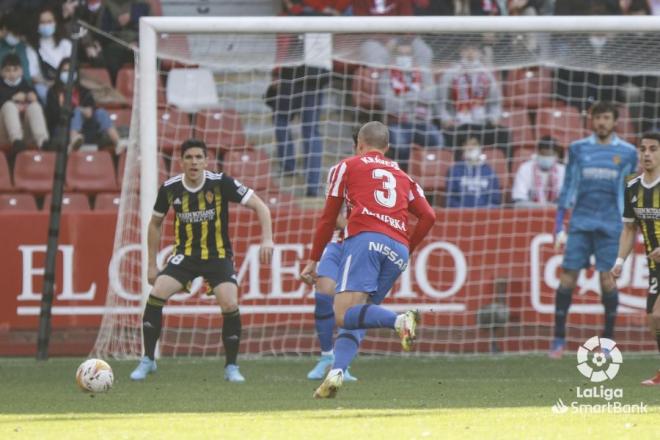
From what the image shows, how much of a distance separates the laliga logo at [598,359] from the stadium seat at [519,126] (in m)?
2.36

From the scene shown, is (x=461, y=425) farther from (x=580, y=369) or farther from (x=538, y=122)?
(x=538, y=122)

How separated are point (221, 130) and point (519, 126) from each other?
309cm

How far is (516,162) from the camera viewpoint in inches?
550

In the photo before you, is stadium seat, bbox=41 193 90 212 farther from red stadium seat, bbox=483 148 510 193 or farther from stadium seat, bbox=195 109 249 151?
red stadium seat, bbox=483 148 510 193

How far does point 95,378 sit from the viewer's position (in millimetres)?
9156

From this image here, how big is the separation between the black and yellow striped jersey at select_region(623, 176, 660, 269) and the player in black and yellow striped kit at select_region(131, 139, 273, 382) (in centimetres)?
276

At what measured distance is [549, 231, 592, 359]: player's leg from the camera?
39.6 feet

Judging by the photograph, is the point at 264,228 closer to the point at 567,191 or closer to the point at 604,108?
the point at 567,191

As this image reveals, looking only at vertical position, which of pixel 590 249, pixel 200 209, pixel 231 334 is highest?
pixel 200 209

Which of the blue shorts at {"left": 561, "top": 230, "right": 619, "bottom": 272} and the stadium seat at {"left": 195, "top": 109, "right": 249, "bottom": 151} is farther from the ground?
the stadium seat at {"left": 195, "top": 109, "right": 249, "bottom": 151}

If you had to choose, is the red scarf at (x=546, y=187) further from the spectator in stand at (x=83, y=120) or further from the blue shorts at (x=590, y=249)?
the spectator in stand at (x=83, y=120)

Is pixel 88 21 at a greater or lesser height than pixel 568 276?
greater

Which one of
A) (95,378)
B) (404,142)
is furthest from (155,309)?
(404,142)

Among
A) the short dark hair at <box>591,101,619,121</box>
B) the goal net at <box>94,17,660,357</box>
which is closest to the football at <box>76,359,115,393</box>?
the goal net at <box>94,17,660,357</box>
